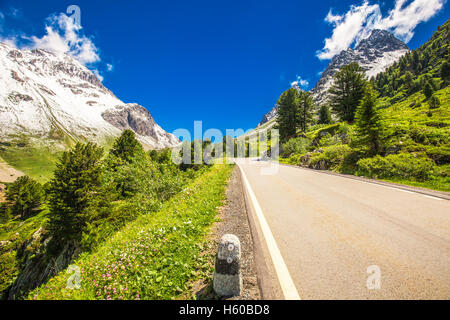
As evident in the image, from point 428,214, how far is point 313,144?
2879 centimetres

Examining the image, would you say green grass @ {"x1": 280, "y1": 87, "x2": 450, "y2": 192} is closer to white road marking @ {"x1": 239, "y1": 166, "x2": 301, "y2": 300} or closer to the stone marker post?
white road marking @ {"x1": 239, "y1": 166, "x2": 301, "y2": 300}

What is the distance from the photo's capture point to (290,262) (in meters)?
3.13

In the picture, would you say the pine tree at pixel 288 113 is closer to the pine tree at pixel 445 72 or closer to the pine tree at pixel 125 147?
the pine tree at pixel 125 147

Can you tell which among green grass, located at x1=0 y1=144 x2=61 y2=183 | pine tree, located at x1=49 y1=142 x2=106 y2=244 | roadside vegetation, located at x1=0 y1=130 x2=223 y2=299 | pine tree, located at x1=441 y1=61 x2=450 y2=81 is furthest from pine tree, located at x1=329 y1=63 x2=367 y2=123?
green grass, located at x1=0 y1=144 x2=61 y2=183

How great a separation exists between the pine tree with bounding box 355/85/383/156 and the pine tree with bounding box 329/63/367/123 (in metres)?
20.1

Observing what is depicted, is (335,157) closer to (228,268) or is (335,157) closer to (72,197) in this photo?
(228,268)

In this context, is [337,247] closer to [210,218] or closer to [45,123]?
[210,218]

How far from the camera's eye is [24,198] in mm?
59750

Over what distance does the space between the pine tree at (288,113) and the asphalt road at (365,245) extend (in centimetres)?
3794

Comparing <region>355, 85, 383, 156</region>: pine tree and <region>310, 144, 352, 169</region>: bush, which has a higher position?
<region>355, 85, 383, 156</region>: pine tree

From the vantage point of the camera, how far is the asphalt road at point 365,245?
247 cm

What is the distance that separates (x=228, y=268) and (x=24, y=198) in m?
90.6

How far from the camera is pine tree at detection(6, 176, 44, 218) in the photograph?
193 ft
